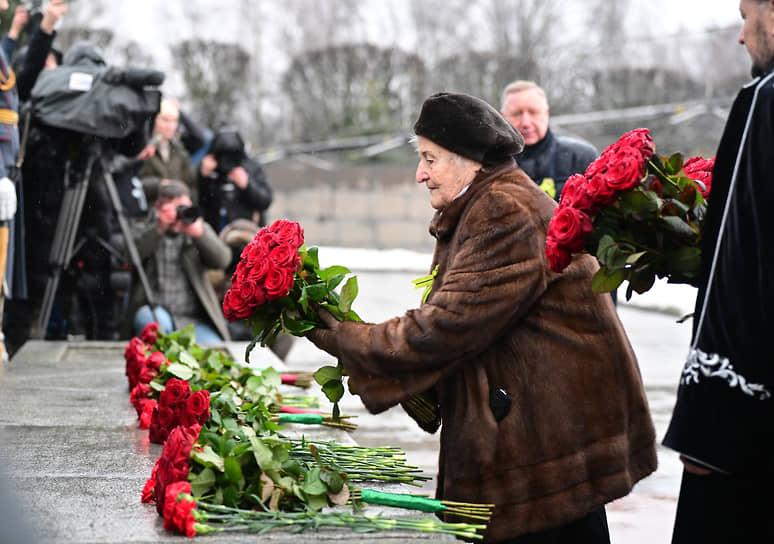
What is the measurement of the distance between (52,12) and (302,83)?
61.2 ft

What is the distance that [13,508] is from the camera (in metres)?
1.23

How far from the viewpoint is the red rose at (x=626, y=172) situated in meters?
2.96

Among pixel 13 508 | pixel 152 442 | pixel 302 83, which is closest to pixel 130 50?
pixel 302 83

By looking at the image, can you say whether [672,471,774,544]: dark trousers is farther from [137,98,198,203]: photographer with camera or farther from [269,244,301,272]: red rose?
[137,98,198,203]: photographer with camera

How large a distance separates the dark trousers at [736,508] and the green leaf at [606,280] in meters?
0.56

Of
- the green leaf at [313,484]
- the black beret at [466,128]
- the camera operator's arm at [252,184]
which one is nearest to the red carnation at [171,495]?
the green leaf at [313,484]

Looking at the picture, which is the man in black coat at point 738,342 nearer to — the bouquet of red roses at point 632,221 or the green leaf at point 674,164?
the bouquet of red roses at point 632,221

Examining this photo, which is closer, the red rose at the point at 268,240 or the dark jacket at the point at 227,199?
the red rose at the point at 268,240

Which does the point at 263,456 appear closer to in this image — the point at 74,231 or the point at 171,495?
the point at 171,495

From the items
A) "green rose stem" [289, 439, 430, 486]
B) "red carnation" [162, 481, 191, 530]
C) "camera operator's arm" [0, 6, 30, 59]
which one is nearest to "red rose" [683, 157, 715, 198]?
"green rose stem" [289, 439, 430, 486]

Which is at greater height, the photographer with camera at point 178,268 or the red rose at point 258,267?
the red rose at point 258,267

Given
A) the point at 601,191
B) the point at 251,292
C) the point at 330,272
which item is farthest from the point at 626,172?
the point at 251,292

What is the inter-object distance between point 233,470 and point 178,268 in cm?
526

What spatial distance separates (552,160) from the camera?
656 centimetres
